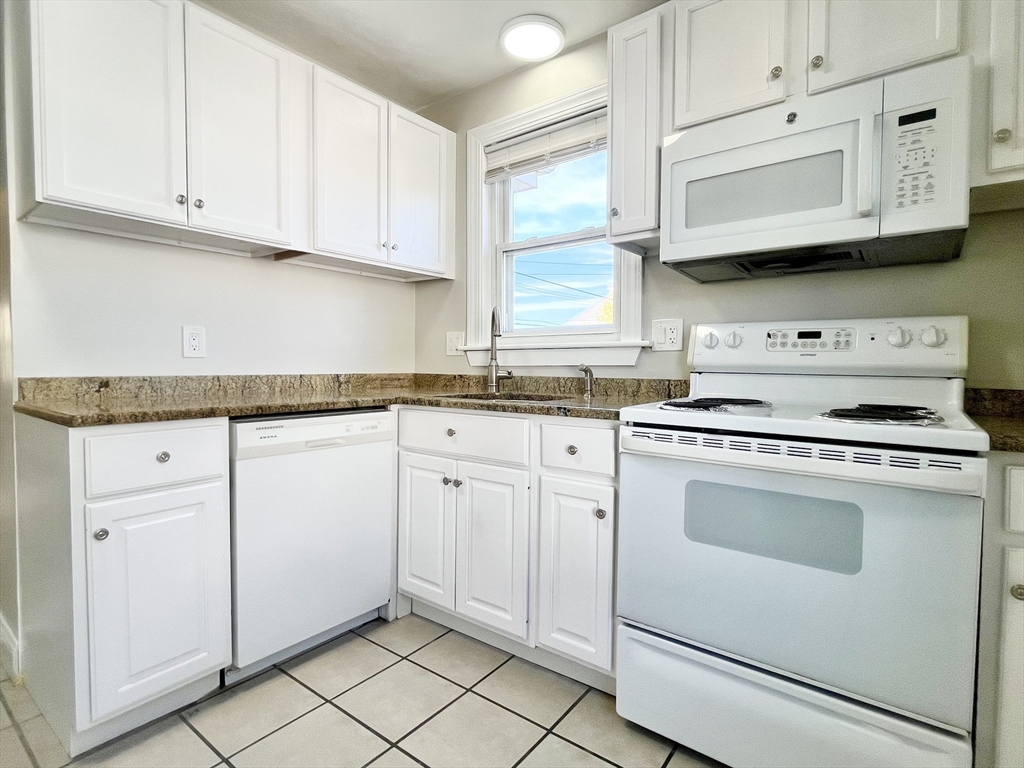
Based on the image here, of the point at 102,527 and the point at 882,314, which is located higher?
the point at 882,314

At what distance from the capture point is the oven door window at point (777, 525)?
1.16m

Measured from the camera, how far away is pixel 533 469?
1733 mm

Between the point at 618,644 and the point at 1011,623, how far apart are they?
874 mm

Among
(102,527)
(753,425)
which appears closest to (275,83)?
(102,527)

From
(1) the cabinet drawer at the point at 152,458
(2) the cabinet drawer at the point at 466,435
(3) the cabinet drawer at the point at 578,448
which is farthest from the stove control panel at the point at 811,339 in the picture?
(1) the cabinet drawer at the point at 152,458

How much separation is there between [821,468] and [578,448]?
67 cm

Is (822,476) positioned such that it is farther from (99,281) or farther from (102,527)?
(99,281)

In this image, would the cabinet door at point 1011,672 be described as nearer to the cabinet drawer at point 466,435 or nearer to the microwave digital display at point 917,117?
the microwave digital display at point 917,117

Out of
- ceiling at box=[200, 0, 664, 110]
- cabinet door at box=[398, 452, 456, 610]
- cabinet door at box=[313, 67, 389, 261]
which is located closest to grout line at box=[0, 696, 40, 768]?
cabinet door at box=[398, 452, 456, 610]

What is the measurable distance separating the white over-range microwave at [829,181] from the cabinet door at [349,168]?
1267 mm

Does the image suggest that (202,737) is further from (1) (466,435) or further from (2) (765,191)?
(2) (765,191)

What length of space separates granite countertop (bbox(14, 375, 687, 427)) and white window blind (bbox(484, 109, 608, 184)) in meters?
1.00

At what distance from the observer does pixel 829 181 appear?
1.40 metres

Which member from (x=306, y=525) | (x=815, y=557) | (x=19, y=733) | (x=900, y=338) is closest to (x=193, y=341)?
(x=306, y=525)
